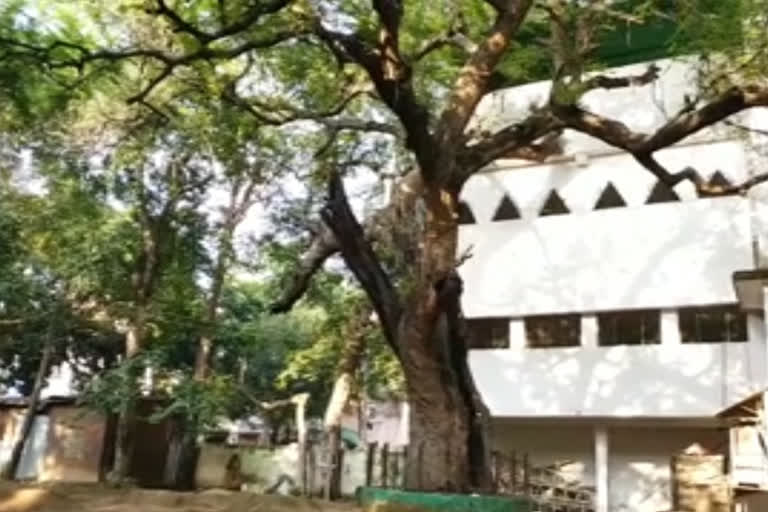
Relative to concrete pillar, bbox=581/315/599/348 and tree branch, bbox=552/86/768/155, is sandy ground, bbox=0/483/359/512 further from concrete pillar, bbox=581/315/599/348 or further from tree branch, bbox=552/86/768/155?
concrete pillar, bbox=581/315/599/348

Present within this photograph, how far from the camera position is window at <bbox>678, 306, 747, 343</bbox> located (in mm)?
16750

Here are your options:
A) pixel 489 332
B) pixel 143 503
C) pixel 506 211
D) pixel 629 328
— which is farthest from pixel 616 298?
pixel 143 503

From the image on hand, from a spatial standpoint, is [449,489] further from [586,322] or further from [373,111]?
[586,322]

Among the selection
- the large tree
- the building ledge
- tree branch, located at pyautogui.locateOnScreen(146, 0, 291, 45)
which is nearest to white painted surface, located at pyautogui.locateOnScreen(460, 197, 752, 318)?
the building ledge

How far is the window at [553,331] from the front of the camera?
18.4 metres

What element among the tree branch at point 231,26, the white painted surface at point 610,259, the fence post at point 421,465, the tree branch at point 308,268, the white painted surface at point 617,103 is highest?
the white painted surface at point 617,103

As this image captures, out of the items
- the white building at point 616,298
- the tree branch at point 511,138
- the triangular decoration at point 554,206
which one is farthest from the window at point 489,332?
the tree branch at point 511,138

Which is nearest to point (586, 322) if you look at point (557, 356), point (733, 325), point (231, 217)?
point (557, 356)

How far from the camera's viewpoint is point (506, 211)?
19.6 m

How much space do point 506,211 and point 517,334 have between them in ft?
8.88

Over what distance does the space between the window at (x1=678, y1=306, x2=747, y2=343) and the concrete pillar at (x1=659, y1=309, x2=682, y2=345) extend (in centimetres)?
9

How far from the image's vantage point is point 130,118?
15.2 m

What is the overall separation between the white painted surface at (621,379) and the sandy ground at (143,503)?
892 centimetres

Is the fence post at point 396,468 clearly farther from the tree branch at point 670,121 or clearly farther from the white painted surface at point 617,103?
the tree branch at point 670,121
